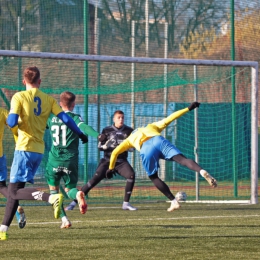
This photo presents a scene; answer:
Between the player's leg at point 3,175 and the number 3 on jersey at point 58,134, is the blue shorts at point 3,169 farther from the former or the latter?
the number 3 on jersey at point 58,134

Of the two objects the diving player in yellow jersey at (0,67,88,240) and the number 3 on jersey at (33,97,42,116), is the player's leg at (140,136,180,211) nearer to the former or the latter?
the diving player in yellow jersey at (0,67,88,240)

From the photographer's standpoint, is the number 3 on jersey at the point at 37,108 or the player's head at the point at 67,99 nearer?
the number 3 on jersey at the point at 37,108

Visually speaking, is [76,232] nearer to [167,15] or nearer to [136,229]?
[136,229]

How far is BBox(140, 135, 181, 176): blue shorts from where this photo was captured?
36.9 ft

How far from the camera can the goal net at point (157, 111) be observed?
16.5 metres

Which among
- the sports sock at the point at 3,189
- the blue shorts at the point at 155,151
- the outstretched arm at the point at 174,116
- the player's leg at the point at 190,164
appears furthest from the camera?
the blue shorts at the point at 155,151

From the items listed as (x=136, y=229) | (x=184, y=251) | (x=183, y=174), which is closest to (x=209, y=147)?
(x=183, y=174)

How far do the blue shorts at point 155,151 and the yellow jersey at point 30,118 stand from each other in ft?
9.73

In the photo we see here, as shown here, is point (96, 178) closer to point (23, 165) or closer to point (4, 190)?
point (4, 190)

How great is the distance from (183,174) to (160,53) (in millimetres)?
3022

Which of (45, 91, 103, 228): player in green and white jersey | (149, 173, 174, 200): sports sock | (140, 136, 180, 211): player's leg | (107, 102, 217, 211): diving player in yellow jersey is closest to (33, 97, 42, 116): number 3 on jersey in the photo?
(107, 102, 217, 211): diving player in yellow jersey

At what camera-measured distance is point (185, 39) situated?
20.3 meters

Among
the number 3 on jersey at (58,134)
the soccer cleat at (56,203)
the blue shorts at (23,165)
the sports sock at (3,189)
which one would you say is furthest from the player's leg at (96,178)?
the soccer cleat at (56,203)

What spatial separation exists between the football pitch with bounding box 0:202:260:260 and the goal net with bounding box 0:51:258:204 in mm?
3486
